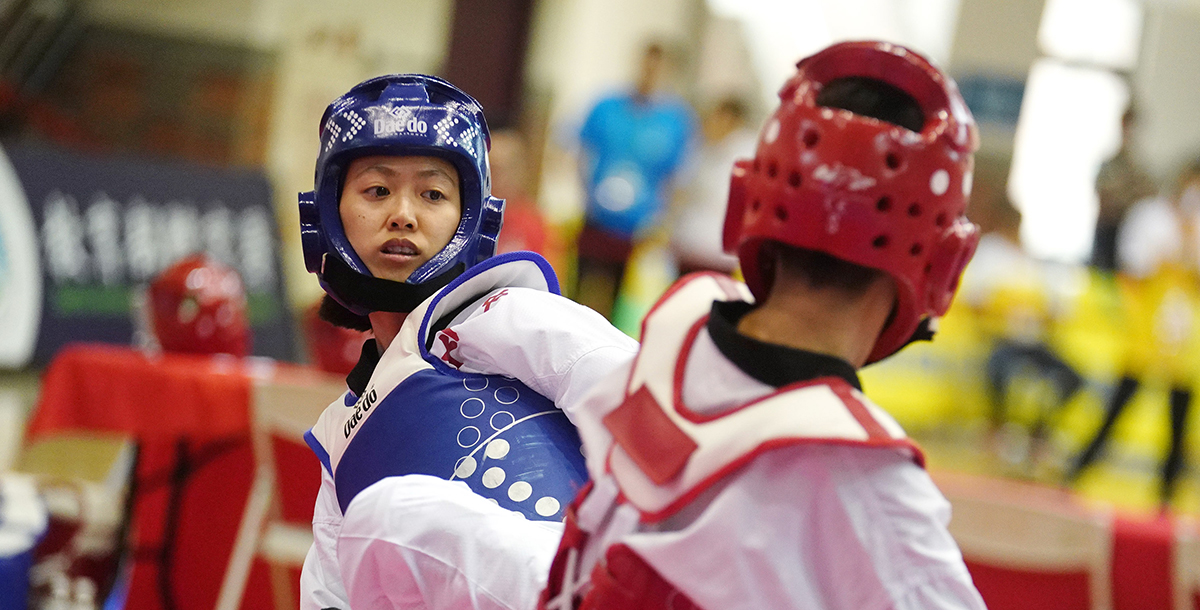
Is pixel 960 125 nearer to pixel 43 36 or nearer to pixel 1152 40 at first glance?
pixel 43 36

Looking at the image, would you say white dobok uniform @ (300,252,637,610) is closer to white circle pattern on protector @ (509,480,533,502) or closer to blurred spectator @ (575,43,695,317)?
white circle pattern on protector @ (509,480,533,502)

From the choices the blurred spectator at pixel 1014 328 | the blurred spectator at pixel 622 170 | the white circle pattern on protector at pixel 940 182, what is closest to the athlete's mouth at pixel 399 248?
the white circle pattern on protector at pixel 940 182

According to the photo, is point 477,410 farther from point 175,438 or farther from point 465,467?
point 175,438

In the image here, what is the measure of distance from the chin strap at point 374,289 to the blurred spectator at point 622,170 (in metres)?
4.90

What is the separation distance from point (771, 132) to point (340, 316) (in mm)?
1137

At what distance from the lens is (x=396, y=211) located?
1.95 m

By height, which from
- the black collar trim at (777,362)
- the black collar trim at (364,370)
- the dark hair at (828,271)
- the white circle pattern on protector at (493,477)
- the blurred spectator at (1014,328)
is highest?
the dark hair at (828,271)

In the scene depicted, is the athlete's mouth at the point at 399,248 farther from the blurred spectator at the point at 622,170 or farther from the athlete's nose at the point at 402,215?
the blurred spectator at the point at 622,170

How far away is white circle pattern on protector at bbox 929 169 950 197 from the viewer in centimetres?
118

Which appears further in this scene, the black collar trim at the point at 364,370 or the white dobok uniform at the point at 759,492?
the black collar trim at the point at 364,370

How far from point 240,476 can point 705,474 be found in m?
2.96

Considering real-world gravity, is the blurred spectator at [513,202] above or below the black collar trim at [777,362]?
below

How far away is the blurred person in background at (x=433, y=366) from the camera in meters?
1.46

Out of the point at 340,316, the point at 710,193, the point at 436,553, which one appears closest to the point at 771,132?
the point at 436,553
